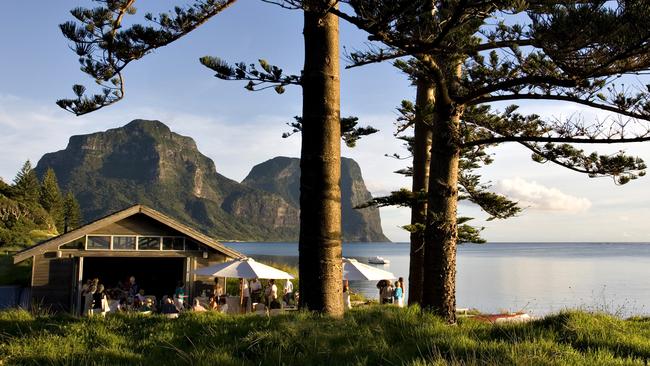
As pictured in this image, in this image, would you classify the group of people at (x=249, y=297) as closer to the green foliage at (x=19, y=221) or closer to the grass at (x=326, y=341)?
the grass at (x=326, y=341)

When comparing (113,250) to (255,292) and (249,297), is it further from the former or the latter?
(249,297)

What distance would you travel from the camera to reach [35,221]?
4972 centimetres

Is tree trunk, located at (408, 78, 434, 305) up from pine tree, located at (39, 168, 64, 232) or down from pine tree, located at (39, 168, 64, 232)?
down

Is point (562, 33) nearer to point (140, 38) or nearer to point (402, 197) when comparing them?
point (140, 38)

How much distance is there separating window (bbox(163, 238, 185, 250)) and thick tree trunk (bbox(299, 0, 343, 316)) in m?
14.3

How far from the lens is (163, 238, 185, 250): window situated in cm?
1973

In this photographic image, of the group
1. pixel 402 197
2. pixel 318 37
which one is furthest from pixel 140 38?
pixel 402 197

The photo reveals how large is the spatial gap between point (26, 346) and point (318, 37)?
4582mm

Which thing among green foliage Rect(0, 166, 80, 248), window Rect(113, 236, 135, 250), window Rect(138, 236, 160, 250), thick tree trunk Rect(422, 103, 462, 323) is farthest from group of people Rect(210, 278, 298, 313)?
green foliage Rect(0, 166, 80, 248)

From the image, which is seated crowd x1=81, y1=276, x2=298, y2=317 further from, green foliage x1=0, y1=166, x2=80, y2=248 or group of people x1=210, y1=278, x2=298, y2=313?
green foliage x1=0, y1=166, x2=80, y2=248

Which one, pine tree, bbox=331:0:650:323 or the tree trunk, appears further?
the tree trunk

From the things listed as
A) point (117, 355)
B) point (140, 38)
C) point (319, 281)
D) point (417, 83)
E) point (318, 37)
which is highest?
point (417, 83)

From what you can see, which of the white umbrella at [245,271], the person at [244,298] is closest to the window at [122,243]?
the white umbrella at [245,271]

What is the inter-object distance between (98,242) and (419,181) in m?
11.5
